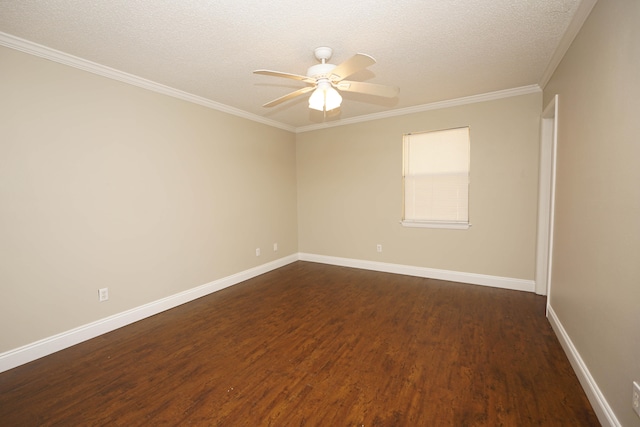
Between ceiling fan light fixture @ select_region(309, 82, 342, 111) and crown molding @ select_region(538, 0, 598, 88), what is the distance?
171 centimetres

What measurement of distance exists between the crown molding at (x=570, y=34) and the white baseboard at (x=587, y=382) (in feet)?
7.72

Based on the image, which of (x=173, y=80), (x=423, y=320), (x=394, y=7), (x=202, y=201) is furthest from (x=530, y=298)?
(x=173, y=80)

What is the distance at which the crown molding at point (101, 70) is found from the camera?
2.17 m

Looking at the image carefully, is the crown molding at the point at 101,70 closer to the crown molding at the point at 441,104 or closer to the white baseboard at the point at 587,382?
the crown molding at the point at 441,104

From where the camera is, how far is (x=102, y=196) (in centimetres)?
271

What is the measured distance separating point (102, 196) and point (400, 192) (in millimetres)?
3747

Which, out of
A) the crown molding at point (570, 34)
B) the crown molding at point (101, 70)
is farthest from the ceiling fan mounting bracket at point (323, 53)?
the crown molding at point (101, 70)

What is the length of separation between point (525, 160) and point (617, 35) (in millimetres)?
2268

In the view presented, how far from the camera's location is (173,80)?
9.91 ft

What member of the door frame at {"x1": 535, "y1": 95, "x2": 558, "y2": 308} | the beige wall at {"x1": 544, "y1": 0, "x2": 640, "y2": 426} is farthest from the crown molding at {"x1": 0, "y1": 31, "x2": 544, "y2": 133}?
the beige wall at {"x1": 544, "y1": 0, "x2": 640, "y2": 426}

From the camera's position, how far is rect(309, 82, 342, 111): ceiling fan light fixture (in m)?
2.18

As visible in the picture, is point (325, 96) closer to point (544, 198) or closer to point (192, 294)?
point (192, 294)

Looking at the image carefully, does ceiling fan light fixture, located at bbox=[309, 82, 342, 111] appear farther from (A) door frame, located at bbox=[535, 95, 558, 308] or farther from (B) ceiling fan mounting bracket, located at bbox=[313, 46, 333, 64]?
(A) door frame, located at bbox=[535, 95, 558, 308]

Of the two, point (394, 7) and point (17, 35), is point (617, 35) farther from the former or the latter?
point (17, 35)
